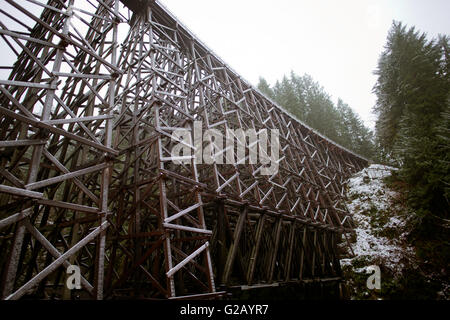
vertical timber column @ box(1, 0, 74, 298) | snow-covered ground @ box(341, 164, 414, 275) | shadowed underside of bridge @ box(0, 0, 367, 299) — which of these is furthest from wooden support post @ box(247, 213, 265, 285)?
snow-covered ground @ box(341, 164, 414, 275)

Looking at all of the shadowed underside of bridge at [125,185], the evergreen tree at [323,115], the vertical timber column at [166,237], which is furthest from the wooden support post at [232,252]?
the evergreen tree at [323,115]

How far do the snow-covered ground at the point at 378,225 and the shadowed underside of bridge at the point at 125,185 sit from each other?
1.57m

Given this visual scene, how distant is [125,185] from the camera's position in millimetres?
5965

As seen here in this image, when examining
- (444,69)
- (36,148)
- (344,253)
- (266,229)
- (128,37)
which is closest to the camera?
(36,148)

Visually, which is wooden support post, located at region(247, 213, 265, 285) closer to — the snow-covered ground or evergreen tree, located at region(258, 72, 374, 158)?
the snow-covered ground

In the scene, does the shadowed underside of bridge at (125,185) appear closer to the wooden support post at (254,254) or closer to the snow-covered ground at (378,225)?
the wooden support post at (254,254)

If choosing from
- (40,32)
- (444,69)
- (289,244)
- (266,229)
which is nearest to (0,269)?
(40,32)

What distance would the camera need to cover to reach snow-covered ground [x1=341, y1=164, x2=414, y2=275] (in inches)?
463

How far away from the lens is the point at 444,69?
1688 centimetres

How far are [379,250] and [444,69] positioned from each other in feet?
46.3

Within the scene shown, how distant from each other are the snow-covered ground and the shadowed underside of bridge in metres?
1.57

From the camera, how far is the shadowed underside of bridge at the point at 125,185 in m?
3.59
